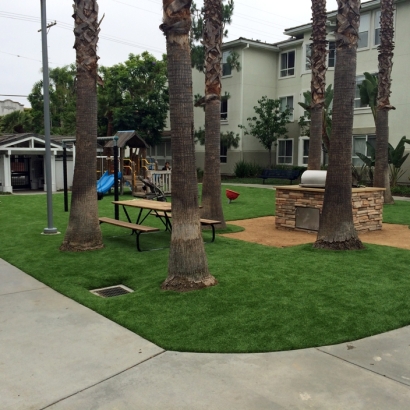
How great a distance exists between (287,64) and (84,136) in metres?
26.7

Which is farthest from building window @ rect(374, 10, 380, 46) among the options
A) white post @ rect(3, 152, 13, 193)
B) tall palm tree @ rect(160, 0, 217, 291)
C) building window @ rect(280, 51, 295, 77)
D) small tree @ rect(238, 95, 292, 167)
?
tall palm tree @ rect(160, 0, 217, 291)

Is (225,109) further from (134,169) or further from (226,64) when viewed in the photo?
(134,169)

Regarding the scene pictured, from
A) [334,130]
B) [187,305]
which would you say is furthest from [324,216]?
[187,305]

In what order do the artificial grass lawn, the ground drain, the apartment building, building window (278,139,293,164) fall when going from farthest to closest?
building window (278,139,293,164) → the apartment building → the ground drain → the artificial grass lawn

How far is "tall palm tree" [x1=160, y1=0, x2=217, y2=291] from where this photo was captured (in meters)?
6.19

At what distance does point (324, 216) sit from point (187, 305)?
13.9 feet

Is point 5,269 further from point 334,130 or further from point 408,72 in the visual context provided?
point 408,72

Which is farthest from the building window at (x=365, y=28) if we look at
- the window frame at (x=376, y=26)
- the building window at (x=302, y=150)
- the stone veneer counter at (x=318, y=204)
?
the stone veneer counter at (x=318, y=204)

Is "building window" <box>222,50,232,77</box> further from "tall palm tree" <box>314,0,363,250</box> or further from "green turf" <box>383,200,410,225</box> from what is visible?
"tall palm tree" <box>314,0,363,250</box>

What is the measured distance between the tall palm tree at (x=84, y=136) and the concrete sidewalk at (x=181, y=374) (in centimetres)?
391

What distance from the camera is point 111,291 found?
657 cm

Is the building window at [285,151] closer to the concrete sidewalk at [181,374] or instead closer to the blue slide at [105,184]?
the blue slide at [105,184]

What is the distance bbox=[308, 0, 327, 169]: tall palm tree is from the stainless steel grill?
192 inches

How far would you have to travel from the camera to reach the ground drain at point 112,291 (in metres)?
6.42
